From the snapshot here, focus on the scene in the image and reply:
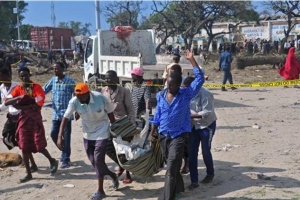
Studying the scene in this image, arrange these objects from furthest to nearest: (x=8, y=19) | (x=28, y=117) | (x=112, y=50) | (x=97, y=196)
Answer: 1. (x=8, y=19)
2. (x=112, y=50)
3. (x=28, y=117)
4. (x=97, y=196)

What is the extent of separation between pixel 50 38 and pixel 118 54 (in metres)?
34.0

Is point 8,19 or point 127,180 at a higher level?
point 8,19

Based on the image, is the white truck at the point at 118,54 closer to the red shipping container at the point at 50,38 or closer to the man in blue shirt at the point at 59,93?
the man in blue shirt at the point at 59,93

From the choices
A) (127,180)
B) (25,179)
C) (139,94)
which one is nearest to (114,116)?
(139,94)

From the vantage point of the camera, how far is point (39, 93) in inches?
255

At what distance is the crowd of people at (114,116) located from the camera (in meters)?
5.16

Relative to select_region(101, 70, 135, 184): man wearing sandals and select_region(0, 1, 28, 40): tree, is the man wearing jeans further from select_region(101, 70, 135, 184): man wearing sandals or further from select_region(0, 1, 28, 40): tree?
select_region(0, 1, 28, 40): tree

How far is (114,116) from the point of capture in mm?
6023

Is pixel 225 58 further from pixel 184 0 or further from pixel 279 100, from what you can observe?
pixel 184 0

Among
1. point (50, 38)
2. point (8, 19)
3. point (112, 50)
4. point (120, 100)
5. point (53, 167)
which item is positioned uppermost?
point (8, 19)

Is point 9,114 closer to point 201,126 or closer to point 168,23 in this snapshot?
point 201,126

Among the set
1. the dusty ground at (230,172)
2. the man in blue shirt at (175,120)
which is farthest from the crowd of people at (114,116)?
the dusty ground at (230,172)

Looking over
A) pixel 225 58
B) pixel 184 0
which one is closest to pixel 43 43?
pixel 184 0

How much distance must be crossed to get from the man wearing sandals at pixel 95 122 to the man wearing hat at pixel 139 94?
1.02 metres
